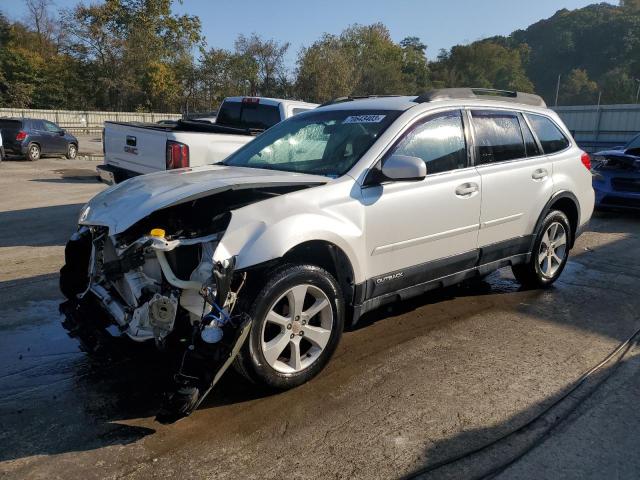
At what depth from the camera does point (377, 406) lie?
337 cm

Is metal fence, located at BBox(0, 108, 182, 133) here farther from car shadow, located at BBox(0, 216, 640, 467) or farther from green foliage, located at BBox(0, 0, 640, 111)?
car shadow, located at BBox(0, 216, 640, 467)

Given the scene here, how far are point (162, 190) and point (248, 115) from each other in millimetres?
6638

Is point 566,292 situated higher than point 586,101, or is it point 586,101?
point 586,101

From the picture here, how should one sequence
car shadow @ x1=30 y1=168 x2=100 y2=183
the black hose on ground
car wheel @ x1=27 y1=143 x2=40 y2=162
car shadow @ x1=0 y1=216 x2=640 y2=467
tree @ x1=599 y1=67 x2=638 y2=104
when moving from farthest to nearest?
tree @ x1=599 y1=67 x2=638 y2=104 < car wheel @ x1=27 y1=143 x2=40 y2=162 < car shadow @ x1=30 y1=168 x2=100 y2=183 < car shadow @ x1=0 y1=216 x2=640 y2=467 < the black hose on ground

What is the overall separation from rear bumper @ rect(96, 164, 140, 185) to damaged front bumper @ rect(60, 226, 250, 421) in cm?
407

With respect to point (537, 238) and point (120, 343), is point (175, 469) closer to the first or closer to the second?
point (120, 343)

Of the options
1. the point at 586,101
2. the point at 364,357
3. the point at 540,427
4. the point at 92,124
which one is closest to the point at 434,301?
the point at 364,357

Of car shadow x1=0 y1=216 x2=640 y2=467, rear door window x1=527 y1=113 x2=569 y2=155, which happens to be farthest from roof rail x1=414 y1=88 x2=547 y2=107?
car shadow x1=0 y1=216 x2=640 y2=467

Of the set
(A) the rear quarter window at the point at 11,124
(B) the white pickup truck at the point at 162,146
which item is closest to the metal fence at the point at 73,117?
A: (A) the rear quarter window at the point at 11,124

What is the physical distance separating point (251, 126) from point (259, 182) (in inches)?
260

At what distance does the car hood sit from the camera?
3.23 m

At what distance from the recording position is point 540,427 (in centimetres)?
315

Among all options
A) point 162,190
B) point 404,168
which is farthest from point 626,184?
point 162,190

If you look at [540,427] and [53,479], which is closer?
[53,479]
